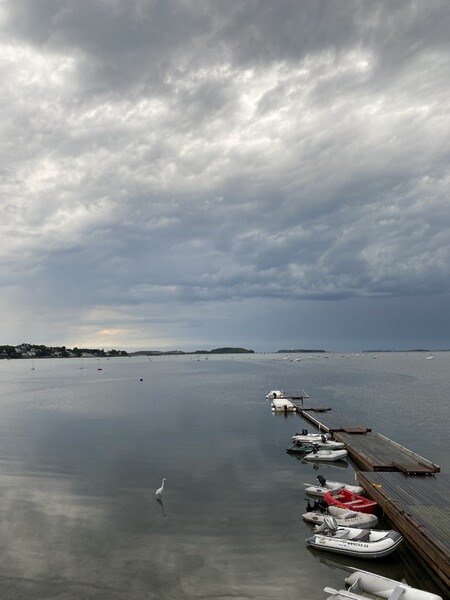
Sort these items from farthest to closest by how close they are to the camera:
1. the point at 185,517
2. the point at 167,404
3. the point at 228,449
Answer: the point at 167,404 < the point at 228,449 < the point at 185,517

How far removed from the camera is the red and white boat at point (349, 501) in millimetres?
28141

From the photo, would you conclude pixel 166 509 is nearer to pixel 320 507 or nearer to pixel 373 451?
pixel 320 507

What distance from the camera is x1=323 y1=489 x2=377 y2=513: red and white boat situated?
92.3 feet

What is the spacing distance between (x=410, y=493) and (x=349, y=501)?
4083 mm

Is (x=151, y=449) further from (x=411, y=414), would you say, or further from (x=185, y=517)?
(x=411, y=414)

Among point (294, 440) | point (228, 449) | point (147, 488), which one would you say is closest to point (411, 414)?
point (294, 440)

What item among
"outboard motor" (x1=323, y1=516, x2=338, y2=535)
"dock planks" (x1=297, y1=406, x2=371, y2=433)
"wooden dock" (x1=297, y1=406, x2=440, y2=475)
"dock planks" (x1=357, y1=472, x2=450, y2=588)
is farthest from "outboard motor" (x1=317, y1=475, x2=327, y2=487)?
"dock planks" (x1=297, y1=406, x2=371, y2=433)

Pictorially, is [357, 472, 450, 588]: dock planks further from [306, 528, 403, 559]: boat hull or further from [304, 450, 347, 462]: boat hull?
[304, 450, 347, 462]: boat hull

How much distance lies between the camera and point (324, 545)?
23.5 m

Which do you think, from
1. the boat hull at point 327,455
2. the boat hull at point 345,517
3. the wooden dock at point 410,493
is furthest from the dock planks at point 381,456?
the boat hull at point 345,517

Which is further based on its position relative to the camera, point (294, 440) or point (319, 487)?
point (294, 440)

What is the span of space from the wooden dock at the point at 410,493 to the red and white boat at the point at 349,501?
0.76m

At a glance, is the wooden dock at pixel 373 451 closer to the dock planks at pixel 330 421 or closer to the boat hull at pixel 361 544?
the dock planks at pixel 330 421

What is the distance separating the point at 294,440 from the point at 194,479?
17.9 m
